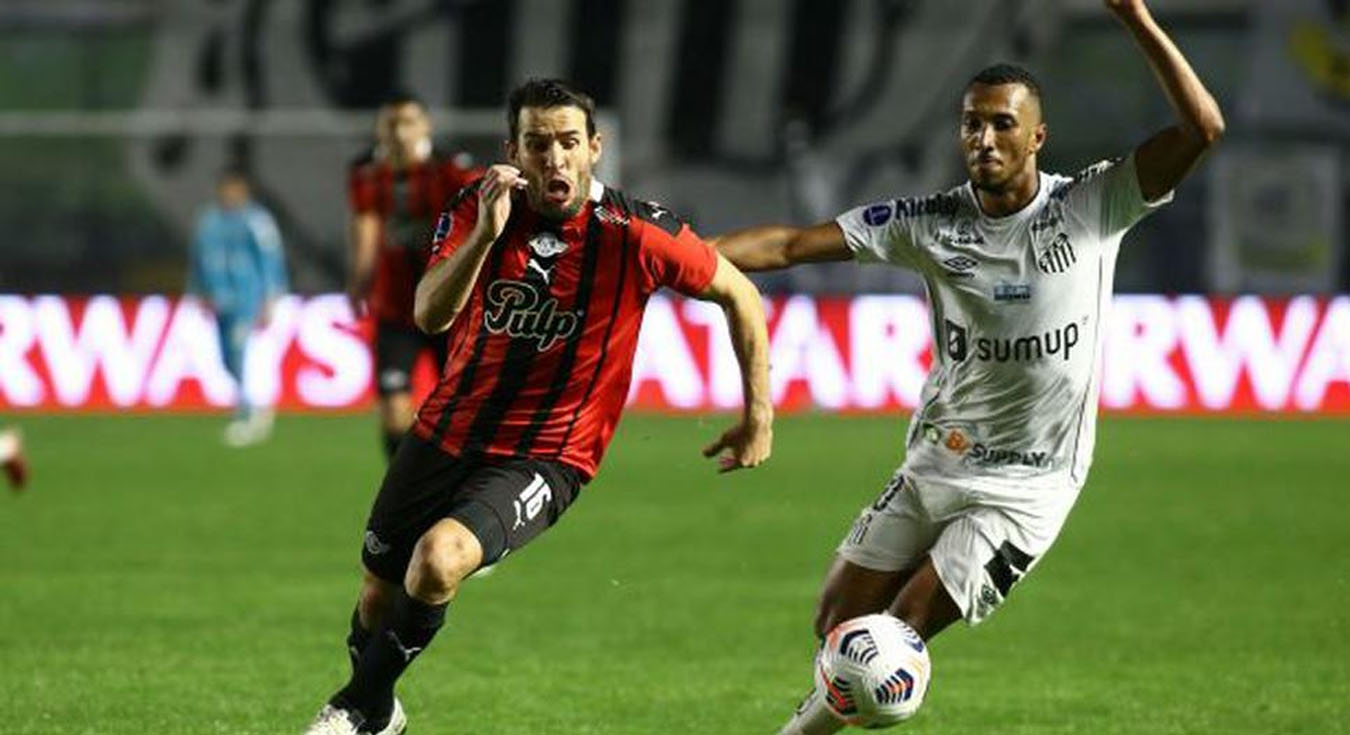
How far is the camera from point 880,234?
7.96 meters

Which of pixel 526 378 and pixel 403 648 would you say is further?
pixel 526 378

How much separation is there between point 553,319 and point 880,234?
39.5 inches

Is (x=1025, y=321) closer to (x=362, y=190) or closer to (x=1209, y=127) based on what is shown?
(x=1209, y=127)

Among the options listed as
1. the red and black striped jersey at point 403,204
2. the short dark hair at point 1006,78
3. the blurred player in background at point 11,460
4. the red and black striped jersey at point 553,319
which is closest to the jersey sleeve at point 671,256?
the red and black striped jersey at point 553,319

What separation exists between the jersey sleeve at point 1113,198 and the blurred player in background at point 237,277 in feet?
51.6

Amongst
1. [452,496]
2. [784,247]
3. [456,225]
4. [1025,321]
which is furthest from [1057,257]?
[452,496]

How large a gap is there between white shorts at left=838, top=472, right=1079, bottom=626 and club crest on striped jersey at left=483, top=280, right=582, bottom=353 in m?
1.07

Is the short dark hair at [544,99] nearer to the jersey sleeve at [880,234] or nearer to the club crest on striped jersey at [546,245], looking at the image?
the club crest on striped jersey at [546,245]

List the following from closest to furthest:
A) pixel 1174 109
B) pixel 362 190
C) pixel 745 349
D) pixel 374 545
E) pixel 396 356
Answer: pixel 1174 109 → pixel 745 349 → pixel 374 545 → pixel 362 190 → pixel 396 356

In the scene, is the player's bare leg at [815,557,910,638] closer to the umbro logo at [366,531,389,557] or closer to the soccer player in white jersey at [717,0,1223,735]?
the soccer player in white jersey at [717,0,1223,735]

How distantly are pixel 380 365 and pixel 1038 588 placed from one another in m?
3.63

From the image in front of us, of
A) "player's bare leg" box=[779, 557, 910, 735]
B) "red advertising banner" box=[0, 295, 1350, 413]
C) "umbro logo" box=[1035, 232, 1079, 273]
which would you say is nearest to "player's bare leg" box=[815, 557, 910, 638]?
"player's bare leg" box=[779, 557, 910, 735]

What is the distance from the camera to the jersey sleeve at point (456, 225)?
7.71 meters

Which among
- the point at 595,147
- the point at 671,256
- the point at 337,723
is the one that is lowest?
the point at 337,723
